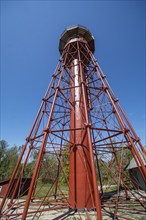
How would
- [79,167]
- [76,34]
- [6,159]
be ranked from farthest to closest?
[6,159]
[76,34]
[79,167]

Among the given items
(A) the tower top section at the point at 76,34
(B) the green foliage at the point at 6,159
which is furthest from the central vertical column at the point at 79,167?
(B) the green foliage at the point at 6,159

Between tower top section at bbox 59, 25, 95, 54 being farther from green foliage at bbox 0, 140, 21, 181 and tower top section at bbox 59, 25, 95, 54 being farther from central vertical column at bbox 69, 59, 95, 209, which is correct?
green foliage at bbox 0, 140, 21, 181

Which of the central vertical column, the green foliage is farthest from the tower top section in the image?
the green foliage

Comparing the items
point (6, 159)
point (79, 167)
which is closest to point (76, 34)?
point (79, 167)

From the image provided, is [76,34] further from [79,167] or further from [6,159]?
[6,159]

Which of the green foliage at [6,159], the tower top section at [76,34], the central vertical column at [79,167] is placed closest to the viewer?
the central vertical column at [79,167]

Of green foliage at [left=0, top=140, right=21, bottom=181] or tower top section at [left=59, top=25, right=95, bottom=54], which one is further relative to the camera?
green foliage at [left=0, top=140, right=21, bottom=181]

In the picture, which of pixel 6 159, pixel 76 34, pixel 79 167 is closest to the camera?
pixel 79 167

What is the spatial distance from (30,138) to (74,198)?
4.12 metres

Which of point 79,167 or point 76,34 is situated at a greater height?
point 76,34

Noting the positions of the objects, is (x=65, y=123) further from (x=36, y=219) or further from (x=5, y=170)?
(x=5, y=170)

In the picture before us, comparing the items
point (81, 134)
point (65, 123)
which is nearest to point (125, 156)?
point (65, 123)

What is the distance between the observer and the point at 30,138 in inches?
309

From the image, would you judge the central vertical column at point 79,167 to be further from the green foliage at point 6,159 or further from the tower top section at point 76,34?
the green foliage at point 6,159
